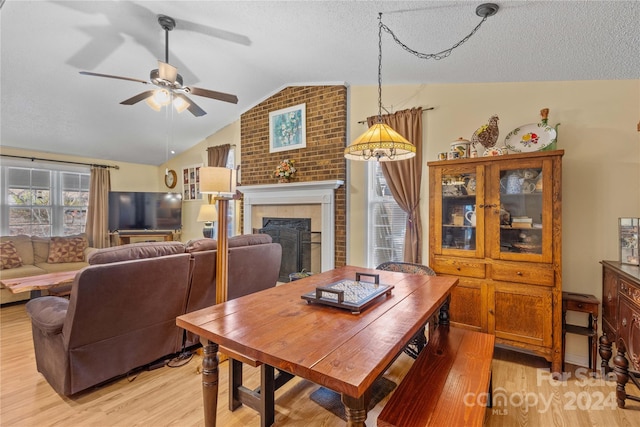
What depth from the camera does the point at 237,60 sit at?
327 centimetres

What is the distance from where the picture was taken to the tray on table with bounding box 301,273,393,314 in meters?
1.50

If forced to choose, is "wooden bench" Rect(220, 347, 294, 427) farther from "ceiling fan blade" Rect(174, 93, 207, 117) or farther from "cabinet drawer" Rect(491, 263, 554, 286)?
"ceiling fan blade" Rect(174, 93, 207, 117)

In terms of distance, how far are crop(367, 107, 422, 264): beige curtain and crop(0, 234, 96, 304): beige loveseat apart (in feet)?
15.0

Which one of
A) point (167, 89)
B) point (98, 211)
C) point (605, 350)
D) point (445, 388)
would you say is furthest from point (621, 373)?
point (98, 211)

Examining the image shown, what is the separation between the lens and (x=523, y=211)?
2.45 meters

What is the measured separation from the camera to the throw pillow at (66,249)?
4602mm

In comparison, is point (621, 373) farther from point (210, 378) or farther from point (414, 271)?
point (210, 378)

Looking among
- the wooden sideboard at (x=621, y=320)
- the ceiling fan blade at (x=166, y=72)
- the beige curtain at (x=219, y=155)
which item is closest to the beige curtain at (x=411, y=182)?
the wooden sideboard at (x=621, y=320)

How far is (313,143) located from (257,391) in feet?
9.77

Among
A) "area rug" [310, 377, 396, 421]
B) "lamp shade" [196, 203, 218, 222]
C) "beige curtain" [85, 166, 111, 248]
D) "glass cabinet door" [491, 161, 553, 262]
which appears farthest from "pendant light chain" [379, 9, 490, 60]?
"beige curtain" [85, 166, 111, 248]

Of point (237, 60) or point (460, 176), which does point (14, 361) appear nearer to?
point (237, 60)

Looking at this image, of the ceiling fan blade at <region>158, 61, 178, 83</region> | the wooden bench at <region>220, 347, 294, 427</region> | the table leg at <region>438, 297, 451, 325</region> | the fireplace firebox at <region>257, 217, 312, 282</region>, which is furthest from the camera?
the fireplace firebox at <region>257, 217, 312, 282</region>

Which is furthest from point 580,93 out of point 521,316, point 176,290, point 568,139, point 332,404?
point 176,290

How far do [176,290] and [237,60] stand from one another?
2494 millimetres
